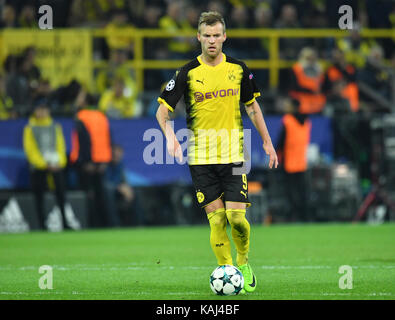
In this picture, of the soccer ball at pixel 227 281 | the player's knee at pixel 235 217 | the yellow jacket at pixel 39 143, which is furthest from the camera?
the yellow jacket at pixel 39 143

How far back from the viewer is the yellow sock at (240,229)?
7.72 meters

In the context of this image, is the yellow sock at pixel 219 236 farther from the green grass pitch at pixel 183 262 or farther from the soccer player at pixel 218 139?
the green grass pitch at pixel 183 262

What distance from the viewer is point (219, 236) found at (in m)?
7.80

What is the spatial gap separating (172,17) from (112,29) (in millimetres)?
1351

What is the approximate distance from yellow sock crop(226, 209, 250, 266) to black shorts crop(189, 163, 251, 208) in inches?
4.8

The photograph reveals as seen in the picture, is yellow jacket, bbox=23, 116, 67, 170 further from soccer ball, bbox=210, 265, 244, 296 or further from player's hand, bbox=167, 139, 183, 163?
soccer ball, bbox=210, 265, 244, 296

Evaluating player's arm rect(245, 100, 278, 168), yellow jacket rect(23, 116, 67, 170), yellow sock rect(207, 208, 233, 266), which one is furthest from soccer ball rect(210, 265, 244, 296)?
yellow jacket rect(23, 116, 67, 170)

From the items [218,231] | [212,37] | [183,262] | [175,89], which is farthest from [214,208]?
[183,262]

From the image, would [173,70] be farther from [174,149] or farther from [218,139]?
[174,149]

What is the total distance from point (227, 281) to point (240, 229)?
0.54 meters

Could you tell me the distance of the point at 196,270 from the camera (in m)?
9.67

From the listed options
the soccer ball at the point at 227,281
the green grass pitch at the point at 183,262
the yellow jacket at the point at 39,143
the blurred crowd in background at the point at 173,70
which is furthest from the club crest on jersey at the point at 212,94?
the yellow jacket at the point at 39,143

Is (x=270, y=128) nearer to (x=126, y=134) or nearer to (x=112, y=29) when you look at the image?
(x=126, y=134)
